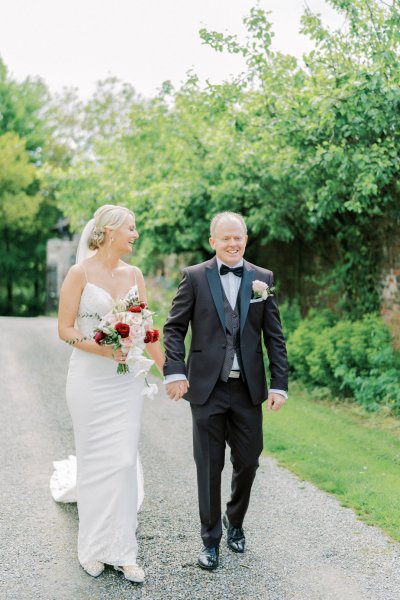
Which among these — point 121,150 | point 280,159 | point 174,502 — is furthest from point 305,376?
point 121,150

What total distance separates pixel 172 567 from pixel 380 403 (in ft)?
19.6

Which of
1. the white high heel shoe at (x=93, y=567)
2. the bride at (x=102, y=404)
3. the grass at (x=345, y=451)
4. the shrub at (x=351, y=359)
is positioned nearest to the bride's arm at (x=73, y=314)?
the bride at (x=102, y=404)

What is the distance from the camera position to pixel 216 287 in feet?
14.3

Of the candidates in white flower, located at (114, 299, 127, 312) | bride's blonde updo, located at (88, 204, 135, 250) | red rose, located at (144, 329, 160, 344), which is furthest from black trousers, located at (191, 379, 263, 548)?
bride's blonde updo, located at (88, 204, 135, 250)

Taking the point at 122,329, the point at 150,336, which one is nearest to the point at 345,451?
the point at 150,336

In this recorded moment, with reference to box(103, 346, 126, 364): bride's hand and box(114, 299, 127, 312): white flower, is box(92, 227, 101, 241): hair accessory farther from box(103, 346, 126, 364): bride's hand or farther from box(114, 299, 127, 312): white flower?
box(103, 346, 126, 364): bride's hand

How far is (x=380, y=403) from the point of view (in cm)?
964

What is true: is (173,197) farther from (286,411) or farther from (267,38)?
(286,411)

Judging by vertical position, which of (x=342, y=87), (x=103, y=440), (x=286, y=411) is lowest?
(x=286, y=411)

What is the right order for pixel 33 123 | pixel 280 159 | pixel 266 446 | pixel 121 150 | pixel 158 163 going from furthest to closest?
pixel 33 123 < pixel 121 150 < pixel 158 163 < pixel 280 159 < pixel 266 446

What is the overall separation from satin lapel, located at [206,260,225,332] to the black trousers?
43cm

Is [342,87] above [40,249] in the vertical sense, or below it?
above

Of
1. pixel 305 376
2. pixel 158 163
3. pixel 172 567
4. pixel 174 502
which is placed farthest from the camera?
pixel 158 163

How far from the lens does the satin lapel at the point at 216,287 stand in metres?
4.32
